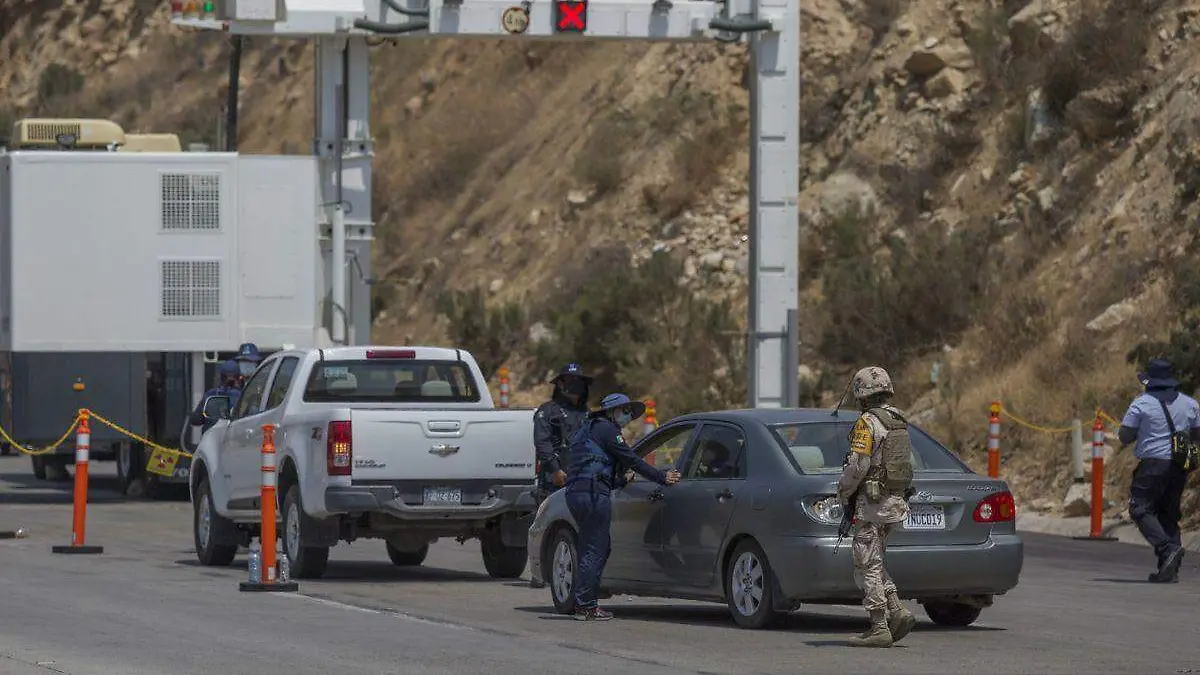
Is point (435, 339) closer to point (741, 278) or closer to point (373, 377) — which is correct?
point (741, 278)

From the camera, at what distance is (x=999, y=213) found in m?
35.4

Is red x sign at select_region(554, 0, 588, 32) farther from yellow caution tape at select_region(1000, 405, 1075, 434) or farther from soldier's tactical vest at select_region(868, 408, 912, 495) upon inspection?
soldier's tactical vest at select_region(868, 408, 912, 495)

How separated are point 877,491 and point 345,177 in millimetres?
16806

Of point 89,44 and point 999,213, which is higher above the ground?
point 89,44

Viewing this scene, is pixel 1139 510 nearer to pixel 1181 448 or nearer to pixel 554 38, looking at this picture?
pixel 1181 448

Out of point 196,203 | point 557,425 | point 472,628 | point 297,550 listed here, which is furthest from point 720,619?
point 196,203

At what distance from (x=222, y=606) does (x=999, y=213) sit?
21595mm

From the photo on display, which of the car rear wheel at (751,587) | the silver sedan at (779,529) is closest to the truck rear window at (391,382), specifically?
the silver sedan at (779,529)

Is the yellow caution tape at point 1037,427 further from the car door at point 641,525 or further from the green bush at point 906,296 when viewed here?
the car door at point 641,525

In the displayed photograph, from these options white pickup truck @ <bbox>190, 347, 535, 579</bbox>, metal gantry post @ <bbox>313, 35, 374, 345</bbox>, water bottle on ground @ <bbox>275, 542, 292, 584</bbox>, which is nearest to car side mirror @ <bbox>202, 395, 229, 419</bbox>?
white pickup truck @ <bbox>190, 347, 535, 579</bbox>

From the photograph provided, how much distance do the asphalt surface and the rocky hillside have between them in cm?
772

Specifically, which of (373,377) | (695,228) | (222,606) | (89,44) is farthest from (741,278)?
(89,44)

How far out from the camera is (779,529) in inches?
Answer: 550

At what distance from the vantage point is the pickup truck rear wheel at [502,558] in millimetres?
19000
